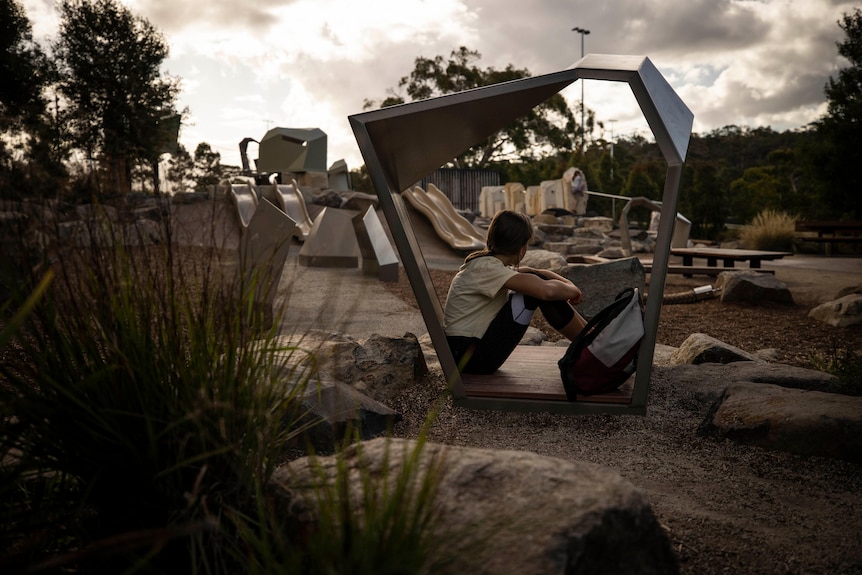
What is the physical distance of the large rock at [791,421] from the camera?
3199 mm

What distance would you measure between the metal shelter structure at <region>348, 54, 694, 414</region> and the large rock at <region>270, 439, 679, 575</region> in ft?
6.15

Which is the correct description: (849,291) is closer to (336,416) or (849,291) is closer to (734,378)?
(734,378)

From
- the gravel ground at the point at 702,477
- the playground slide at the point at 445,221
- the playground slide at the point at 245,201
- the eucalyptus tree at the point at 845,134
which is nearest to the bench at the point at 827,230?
the eucalyptus tree at the point at 845,134

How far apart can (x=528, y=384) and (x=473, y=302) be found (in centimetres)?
54

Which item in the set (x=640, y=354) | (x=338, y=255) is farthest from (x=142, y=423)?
(x=338, y=255)

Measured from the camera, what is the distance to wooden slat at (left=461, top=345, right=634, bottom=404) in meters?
3.79

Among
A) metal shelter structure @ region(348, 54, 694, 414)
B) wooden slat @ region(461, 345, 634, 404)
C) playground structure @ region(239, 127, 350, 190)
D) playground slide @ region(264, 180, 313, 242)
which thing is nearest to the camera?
metal shelter structure @ region(348, 54, 694, 414)

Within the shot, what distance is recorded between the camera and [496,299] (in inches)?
161

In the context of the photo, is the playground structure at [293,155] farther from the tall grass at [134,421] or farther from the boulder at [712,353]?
the tall grass at [134,421]

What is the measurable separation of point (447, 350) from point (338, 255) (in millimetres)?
7938

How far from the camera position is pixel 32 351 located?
196 cm

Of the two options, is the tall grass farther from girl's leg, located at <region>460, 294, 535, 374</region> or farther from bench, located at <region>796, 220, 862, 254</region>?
bench, located at <region>796, 220, 862, 254</region>

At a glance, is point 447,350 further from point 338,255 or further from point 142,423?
point 338,255

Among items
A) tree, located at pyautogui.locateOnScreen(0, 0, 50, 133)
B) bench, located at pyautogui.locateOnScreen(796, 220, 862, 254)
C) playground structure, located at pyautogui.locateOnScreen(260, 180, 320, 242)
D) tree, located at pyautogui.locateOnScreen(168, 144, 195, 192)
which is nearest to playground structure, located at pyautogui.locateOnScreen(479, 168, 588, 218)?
bench, located at pyautogui.locateOnScreen(796, 220, 862, 254)
